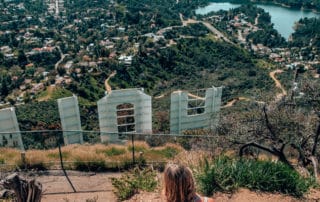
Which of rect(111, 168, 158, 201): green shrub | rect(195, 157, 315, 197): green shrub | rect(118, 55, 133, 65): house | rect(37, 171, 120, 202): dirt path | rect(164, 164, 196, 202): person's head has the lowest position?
rect(118, 55, 133, 65): house

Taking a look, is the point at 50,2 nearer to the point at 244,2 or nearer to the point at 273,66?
the point at 244,2

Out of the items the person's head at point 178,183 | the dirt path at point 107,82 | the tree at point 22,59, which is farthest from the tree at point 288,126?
the tree at point 22,59

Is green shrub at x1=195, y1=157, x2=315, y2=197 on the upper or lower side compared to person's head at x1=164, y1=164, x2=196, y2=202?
lower

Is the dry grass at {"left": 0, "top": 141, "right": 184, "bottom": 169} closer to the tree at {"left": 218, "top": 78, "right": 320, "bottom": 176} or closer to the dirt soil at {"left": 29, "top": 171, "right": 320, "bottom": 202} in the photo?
the dirt soil at {"left": 29, "top": 171, "right": 320, "bottom": 202}

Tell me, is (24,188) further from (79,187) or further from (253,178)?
(253,178)

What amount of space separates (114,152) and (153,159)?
2.95 feet

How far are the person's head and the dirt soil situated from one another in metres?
2.06

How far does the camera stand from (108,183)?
6488 millimetres

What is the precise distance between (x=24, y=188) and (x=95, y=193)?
2.82 m

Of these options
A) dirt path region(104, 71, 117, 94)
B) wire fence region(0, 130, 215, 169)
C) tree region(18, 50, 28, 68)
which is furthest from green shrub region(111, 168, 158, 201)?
tree region(18, 50, 28, 68)

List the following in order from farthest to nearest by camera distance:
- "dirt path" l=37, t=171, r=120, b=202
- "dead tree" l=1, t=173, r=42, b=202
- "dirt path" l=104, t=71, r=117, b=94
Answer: "dirt path" l=104, t=71, r=117, b=94 → "dirt path" l=37, t=171, r=120, b=202 → "dead tree" l=1, t=173, r=42, b=202

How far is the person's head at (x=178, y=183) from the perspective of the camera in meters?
2.83

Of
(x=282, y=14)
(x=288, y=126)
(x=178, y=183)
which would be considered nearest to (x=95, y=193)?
(x=178, y=183)

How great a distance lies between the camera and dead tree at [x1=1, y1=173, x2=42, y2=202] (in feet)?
11.2
